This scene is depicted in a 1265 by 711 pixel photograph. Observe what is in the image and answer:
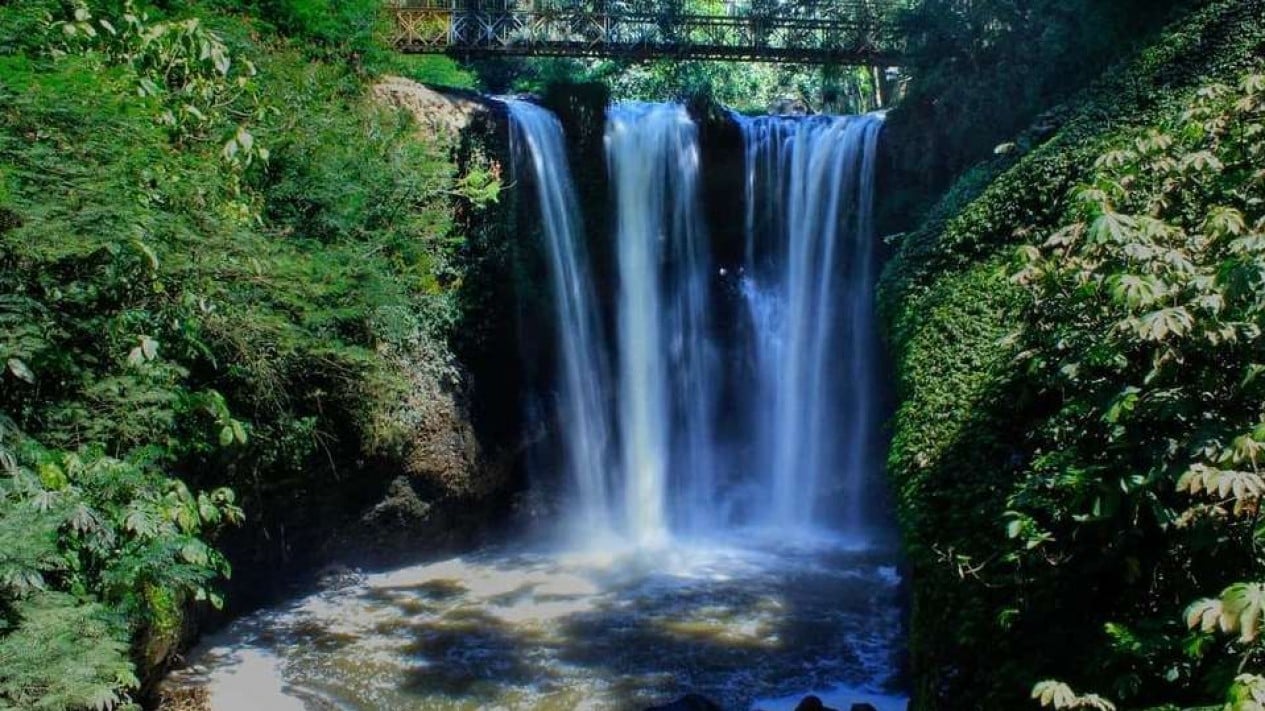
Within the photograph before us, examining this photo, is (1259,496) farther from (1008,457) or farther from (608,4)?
(608,4)

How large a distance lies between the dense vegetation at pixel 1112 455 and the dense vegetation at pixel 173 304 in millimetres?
4440

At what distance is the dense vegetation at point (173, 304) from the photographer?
213 inches

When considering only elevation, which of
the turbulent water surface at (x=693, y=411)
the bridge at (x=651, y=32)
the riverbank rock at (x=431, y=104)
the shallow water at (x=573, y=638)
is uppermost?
the bridge at (x=651, y=32)

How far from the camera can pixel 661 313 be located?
14.9 m

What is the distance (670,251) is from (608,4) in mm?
8005

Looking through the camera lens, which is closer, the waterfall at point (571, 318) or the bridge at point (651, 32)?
the waterfall at point (571, 318)

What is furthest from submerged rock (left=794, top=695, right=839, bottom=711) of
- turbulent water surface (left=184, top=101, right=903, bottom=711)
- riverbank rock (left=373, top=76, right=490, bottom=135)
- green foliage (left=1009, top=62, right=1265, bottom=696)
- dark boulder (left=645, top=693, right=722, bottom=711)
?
riverbank rock (left=373, top=76, right=490, bottom=135)

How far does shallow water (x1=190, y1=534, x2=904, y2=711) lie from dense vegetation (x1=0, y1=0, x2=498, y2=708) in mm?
1232

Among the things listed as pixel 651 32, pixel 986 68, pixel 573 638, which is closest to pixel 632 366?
pixel 573 638

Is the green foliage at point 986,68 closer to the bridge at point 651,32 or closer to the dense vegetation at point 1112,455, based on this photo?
the bridge at point 651,32

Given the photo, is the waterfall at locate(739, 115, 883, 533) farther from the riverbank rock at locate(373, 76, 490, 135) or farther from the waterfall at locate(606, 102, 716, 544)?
the riverbank rock at locate(373, 76, 490, 135)

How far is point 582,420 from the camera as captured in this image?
14.1 metres

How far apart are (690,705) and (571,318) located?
725cm

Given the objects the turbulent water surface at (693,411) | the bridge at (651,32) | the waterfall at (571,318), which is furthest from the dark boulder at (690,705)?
the bridge at (651,32)
